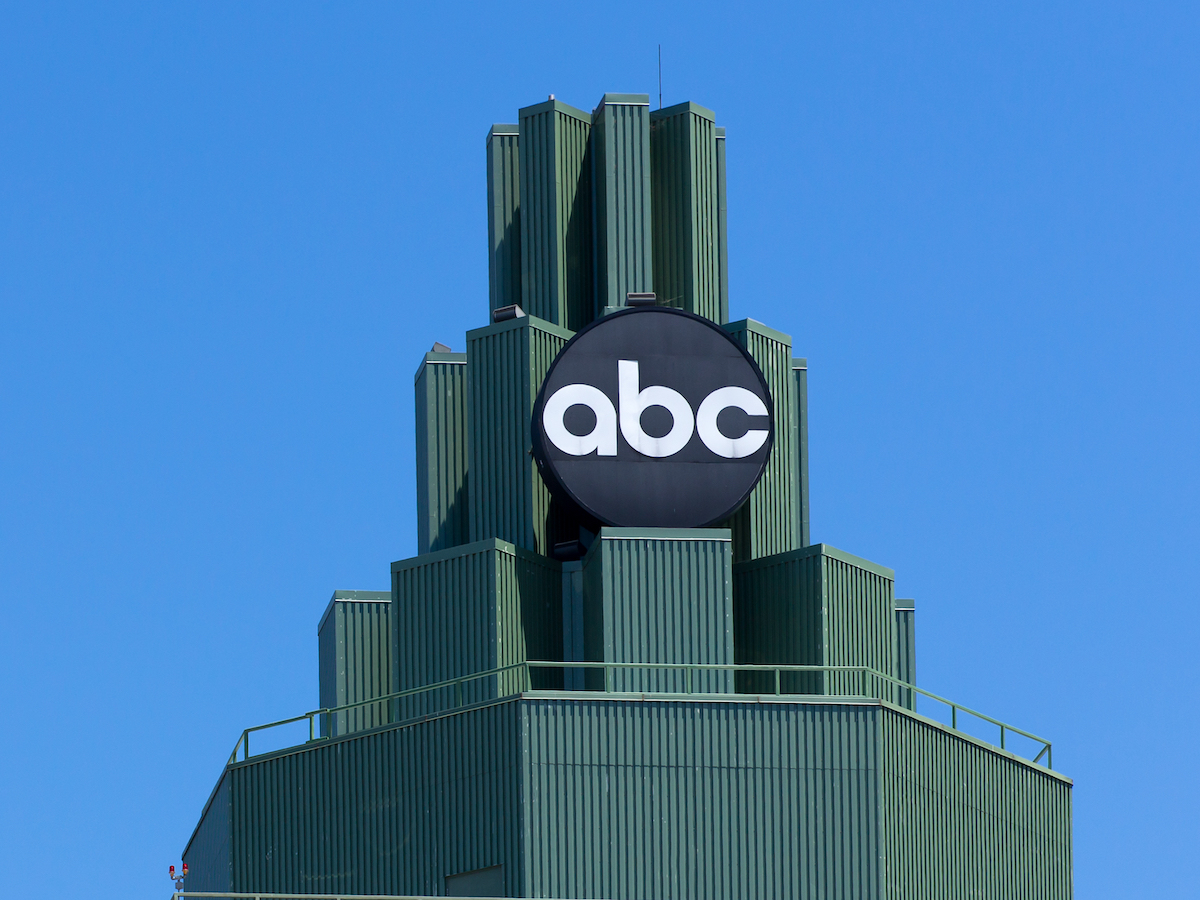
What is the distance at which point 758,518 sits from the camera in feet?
223

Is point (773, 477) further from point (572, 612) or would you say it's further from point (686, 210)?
point (686, 210)

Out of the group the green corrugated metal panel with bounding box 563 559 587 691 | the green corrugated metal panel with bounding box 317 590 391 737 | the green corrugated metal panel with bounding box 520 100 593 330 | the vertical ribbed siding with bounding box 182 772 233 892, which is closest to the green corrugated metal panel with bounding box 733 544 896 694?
the green corrugated metal panel with bounding box 563 559 587 691

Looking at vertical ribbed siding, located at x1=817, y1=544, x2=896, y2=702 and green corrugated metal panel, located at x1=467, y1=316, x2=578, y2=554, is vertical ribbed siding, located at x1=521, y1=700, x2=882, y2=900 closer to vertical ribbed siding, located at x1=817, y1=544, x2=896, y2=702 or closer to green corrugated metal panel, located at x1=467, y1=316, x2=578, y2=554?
vertical ribbed siding, located at x1=817, y1=544, x2=896, y2=702

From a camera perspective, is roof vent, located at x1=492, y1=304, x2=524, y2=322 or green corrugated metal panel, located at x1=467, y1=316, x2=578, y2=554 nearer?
green corrugated metal panel, located at x1=467, y1=316, x2=578, y2=554

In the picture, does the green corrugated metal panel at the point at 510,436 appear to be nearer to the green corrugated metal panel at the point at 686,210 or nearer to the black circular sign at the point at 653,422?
the black circular sign at the point at 653,422

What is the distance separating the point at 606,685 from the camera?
6291 cm

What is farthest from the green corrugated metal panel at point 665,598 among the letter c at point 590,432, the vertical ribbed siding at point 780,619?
the letter c at point 590,432

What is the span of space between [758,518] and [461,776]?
1090cm

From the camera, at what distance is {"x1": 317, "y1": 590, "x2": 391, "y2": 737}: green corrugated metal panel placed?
230 feet

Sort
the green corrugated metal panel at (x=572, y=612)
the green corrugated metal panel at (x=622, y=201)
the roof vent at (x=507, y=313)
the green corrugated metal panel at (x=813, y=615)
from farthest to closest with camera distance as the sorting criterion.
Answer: the green corrugated metal panel at (x=622, y=201) → the roof vent at (x=507, y=313) → the green corrugated metal panel at (x=572, y=612) → the green corrugated metal panel at (x=813, y=615)

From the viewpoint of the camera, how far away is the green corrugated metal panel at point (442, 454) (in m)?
68.3

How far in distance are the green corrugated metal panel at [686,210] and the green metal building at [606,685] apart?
0.08 m

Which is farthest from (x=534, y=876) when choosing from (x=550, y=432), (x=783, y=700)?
(x=550, y=432)

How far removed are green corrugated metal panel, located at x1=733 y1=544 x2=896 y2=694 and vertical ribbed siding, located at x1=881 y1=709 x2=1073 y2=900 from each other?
8.80 feet
